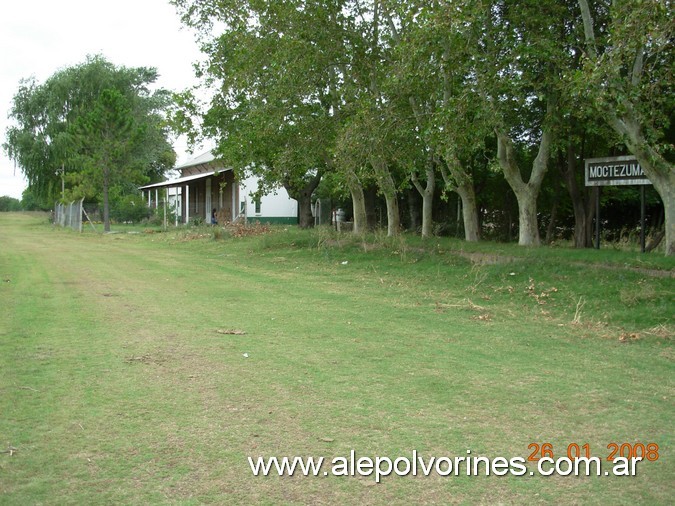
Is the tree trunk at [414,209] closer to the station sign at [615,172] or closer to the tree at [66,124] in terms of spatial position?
the station sign at [615,172]

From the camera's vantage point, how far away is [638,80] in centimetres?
1254

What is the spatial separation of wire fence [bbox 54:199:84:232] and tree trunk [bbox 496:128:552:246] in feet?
92.9

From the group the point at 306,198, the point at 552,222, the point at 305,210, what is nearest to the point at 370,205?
the point at 306,198

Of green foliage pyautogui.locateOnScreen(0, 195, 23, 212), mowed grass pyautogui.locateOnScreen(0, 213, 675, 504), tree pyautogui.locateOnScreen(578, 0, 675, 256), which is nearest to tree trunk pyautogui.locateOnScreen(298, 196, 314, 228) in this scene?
mowed grass pyautogui.locateOnScreen(0, 213, 675, 504)

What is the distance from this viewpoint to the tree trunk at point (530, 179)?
16562mm

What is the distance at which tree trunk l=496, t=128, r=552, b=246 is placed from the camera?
16.6 metres

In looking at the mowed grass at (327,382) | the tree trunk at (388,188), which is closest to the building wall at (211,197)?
the tree trunk at (388,188)

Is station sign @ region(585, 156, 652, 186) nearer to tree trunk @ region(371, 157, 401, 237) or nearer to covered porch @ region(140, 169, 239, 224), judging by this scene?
tree trunk @ region(371, 157, 401, 237)

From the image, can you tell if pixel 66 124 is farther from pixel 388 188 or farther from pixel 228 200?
pixel 388 188

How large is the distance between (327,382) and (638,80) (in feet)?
31.5

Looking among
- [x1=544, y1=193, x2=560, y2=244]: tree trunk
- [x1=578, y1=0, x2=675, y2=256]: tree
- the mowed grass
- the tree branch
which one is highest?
the tree branch

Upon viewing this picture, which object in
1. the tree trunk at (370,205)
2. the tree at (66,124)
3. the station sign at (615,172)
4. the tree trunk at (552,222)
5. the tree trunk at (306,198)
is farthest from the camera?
the tree at (66,124)

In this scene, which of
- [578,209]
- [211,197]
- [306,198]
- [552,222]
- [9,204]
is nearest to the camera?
[578,209]

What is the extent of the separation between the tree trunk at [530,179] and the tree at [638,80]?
9.03ft
